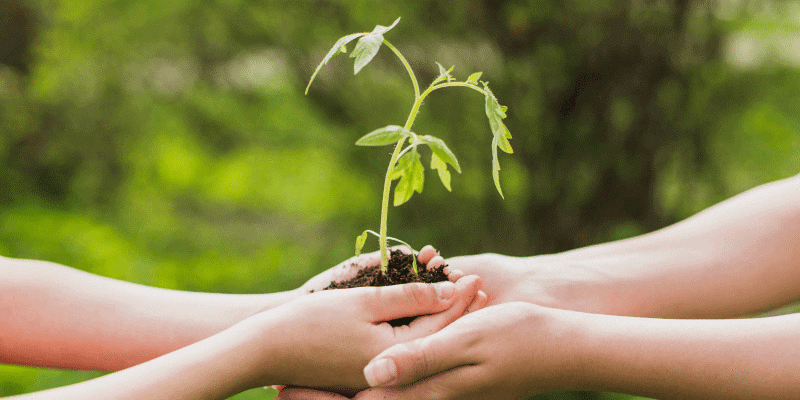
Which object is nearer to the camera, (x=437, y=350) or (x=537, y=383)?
(x=437, y=350)

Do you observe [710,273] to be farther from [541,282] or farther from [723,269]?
[541,282]

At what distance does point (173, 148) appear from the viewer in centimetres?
589

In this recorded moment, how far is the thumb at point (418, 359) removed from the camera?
150 centimetres

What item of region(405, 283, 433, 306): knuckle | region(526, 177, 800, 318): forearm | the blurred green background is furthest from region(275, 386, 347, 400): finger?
the blurred green background

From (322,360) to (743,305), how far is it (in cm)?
153

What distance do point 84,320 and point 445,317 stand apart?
1.18 m

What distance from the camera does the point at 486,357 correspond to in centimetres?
163

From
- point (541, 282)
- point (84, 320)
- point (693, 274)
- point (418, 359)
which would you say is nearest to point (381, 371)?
point (418, 359)

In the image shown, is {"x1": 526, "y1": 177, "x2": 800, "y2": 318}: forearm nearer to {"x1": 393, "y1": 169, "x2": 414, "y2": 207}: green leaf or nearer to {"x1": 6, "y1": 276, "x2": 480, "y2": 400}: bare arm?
{"x1": 6, "y1": 276, "x2": 480, "y2": 400}: bare arm

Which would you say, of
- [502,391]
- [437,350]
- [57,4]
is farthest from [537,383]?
[57,4]

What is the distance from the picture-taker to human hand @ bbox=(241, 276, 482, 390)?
5.53ft

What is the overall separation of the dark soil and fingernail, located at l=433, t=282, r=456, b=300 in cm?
9

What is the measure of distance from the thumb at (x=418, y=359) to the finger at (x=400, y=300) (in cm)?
14

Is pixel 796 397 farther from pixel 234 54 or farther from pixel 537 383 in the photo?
pixel 234 54
